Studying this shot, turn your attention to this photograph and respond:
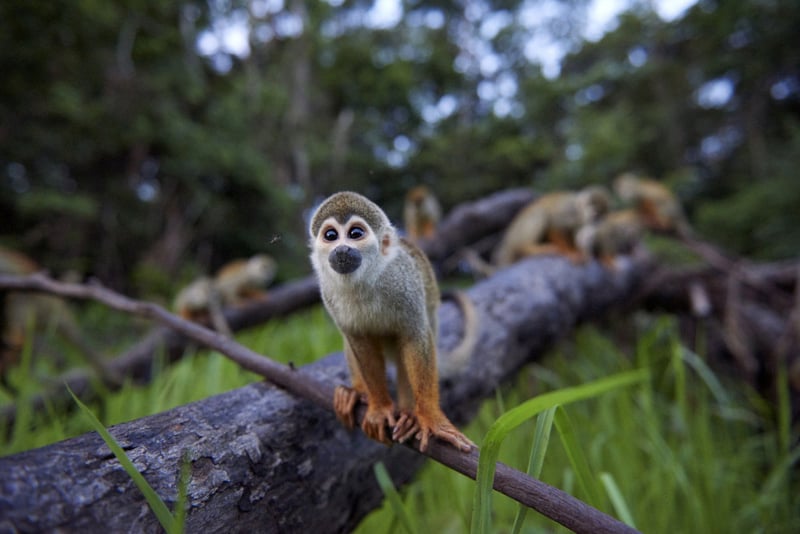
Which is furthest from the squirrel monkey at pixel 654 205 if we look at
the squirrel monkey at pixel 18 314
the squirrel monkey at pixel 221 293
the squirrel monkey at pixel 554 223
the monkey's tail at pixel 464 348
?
the squirrel monkey at pixel 18 314

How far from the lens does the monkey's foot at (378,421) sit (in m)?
1.09

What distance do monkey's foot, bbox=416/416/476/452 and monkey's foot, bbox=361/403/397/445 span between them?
9 cm

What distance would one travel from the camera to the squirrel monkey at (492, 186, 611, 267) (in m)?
3.31

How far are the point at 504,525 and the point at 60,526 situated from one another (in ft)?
5.02

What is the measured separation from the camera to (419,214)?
4180 millimetres

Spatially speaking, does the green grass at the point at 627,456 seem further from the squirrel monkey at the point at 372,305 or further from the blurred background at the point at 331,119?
the blurred background at the point at 331,119

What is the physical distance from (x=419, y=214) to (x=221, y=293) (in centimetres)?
212

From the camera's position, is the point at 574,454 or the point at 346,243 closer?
the point at 574,454

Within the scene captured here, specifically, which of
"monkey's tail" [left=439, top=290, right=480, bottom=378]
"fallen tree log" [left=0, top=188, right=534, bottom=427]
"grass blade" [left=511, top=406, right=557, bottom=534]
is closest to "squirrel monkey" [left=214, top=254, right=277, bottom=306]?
"fallen tree log" [left=0, top=188, right=534, bottom=427]

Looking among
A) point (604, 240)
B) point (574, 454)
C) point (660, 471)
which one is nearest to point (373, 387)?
point (574, 454)

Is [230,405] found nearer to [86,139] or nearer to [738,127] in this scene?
[86,139]

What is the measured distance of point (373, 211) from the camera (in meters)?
1.18

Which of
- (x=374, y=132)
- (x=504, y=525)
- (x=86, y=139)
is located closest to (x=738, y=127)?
(x=374, y=132)

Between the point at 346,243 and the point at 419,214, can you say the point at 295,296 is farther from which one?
the point at 346,243
